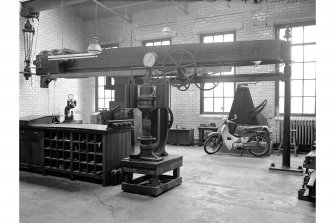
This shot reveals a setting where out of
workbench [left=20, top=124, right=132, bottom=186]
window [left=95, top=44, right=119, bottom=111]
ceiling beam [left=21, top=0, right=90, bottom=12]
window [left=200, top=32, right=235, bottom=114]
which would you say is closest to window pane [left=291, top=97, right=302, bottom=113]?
window [left=200, top=32, right=235, bottom=114]

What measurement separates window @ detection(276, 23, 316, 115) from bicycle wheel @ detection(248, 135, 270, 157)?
1460 millimetres

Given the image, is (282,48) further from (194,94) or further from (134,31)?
(134,31)

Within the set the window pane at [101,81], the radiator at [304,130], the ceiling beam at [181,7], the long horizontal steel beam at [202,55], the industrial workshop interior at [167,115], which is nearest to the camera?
the long horizontal steel beam at [202,55]

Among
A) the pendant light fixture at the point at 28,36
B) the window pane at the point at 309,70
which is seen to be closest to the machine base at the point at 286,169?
the window pane at the point at 309,70

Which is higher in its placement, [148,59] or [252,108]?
[148,59]

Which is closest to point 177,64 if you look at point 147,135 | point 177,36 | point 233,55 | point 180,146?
point 233,55

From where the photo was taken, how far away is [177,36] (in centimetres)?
934

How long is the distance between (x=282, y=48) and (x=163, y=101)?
169 centimetres

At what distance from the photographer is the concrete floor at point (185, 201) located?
11.2 feet

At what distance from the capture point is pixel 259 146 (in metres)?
7.16

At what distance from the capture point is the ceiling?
28.0 ft

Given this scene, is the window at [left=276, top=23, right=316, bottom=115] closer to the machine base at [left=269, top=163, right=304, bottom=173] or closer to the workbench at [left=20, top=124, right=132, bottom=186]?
the machine base at [left=269, top=163, right=304, bottom=173]

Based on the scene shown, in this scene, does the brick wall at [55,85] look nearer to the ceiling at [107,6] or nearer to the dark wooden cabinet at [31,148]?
the ceiling at [107,6]

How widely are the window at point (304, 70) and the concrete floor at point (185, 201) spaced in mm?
3182
